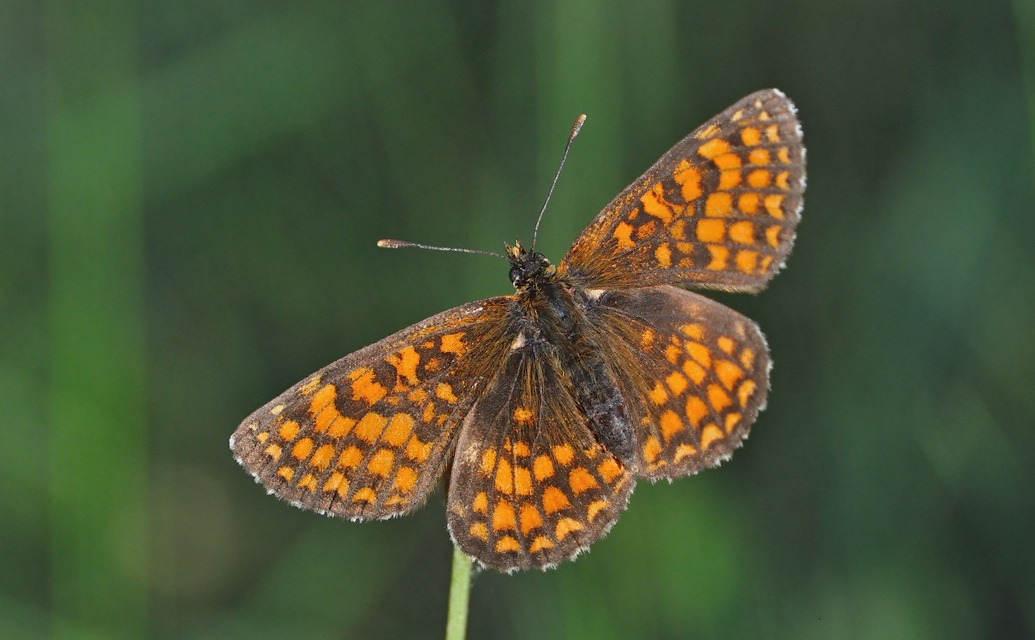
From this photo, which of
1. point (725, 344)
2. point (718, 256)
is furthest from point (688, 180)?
point (725, 344)

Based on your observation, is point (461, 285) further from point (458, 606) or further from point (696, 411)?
point (458, 606)

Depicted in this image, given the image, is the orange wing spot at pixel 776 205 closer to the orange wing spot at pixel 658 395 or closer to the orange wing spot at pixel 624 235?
the orange wing spot at pixel 624 235

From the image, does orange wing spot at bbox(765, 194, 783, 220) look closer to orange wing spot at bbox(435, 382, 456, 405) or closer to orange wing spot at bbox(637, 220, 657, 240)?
orange wing spot at bbox(637, 220, 657, 240)

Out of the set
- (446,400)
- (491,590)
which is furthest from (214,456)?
(446,400)

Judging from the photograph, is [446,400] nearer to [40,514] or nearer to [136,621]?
[136,621]

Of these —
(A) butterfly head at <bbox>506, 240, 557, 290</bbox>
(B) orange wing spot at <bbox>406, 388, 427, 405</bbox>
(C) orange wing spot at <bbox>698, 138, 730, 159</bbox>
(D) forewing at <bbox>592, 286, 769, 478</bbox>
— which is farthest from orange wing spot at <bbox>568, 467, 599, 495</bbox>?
(C) orange wing spot at <bbox>698, 138, 730, 159</bbox>

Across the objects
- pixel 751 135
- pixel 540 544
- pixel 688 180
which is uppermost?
pixel 751 135
